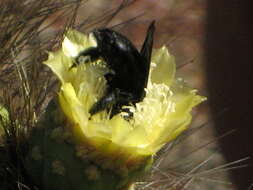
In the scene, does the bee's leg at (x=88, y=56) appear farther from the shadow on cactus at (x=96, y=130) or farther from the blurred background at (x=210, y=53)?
the blurred background at (x=210, y=53)

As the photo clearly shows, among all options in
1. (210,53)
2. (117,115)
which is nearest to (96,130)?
(117,115)

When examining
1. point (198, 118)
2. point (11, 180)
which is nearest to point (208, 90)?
point (198, 118)

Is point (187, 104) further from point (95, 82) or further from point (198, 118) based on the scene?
point (198, 118)

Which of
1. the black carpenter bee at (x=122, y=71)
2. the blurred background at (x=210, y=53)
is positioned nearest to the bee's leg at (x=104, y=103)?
the black carpenter bee at (x=122, y=71)

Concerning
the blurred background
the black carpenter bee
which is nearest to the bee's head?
the black carpenter bee

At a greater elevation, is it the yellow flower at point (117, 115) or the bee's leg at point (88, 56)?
the bee's leg at point (88, 56)

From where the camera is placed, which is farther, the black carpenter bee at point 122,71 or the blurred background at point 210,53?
the blurred background at point 210,53

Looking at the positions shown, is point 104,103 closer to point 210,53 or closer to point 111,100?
point 111,100
